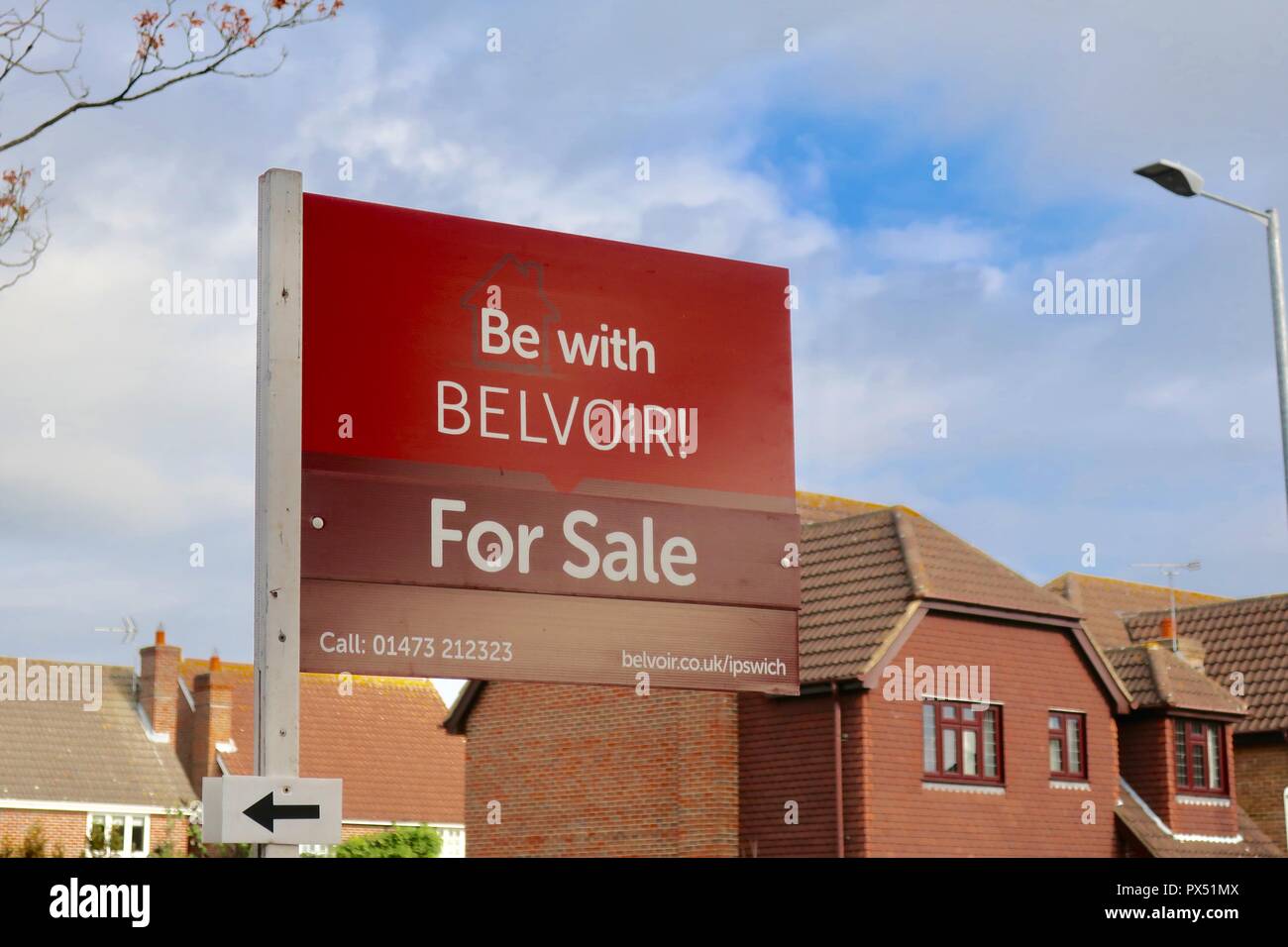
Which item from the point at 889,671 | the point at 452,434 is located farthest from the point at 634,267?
the point at 889,671

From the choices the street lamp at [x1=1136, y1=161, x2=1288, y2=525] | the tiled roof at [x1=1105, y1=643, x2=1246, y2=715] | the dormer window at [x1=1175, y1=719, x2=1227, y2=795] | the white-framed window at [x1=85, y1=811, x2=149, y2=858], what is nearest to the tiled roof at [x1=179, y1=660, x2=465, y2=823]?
the white-framed window at [x1=85, y1=811, x2=149, y2=858]

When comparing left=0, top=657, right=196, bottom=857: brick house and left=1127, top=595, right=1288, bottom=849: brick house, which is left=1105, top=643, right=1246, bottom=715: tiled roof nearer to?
left=1127, top=595, right=1288, bottom=849: brick house

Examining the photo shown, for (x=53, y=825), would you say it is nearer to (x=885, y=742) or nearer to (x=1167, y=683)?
(x=885, y=742)

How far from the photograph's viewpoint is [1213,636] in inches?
1577

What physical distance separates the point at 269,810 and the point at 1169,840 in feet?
90.2

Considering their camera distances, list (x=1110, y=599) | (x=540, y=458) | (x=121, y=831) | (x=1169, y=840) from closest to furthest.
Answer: (x=540, y=458) < (x=1169, y=840) < (x=1110, y=599) < (x=121, y=831)

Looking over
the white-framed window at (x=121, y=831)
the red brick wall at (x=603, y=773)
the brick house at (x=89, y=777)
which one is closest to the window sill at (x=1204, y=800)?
the red brick wall at (x=603, y=773)

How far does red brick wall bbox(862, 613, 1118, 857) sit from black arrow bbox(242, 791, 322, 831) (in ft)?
69.6

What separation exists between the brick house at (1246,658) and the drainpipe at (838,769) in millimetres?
11387

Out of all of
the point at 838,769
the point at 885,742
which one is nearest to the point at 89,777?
the point at 838,769

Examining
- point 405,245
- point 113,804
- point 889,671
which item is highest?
point 405,245

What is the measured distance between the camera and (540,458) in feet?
36.2
